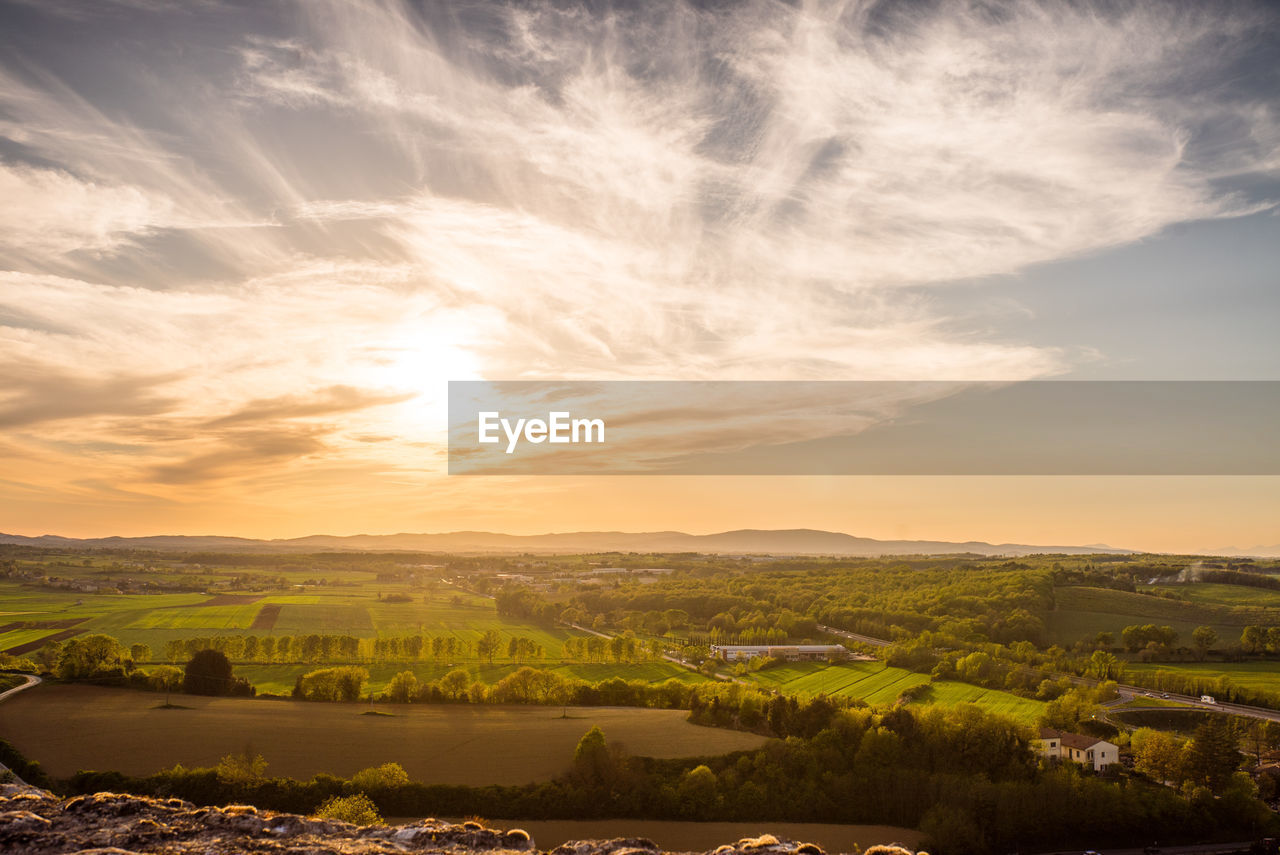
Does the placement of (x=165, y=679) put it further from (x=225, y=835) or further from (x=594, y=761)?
(x=225, y=835)

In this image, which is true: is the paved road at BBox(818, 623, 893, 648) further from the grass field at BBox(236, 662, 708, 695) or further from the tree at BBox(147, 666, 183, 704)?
the tree at BBox(147, 666, 183, 704)

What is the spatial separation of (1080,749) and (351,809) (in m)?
29.0

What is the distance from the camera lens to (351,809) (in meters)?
20.5

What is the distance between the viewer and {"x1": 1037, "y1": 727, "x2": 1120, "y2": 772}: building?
30766 millimetres

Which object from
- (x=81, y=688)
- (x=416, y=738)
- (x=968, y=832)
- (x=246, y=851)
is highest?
(x=246, y=851)

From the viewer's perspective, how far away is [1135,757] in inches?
1262

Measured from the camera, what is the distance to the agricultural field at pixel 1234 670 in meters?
43.7

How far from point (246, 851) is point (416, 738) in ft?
85.7

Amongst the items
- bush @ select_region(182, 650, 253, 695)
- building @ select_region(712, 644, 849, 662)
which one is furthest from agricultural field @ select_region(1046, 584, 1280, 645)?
bush @ select_region(182, 650, 253, 695)

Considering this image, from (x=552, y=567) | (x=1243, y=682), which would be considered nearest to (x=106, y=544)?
(x=552, y=567)

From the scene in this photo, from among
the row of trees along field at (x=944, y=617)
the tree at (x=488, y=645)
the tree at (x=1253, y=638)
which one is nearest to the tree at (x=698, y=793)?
the tree at (x=488, y=645)

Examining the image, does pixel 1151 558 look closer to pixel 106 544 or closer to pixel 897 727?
pixel 897 727

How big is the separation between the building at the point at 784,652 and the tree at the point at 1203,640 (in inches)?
961

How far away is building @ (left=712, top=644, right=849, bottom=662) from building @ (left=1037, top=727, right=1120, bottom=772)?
2236 centimetres
